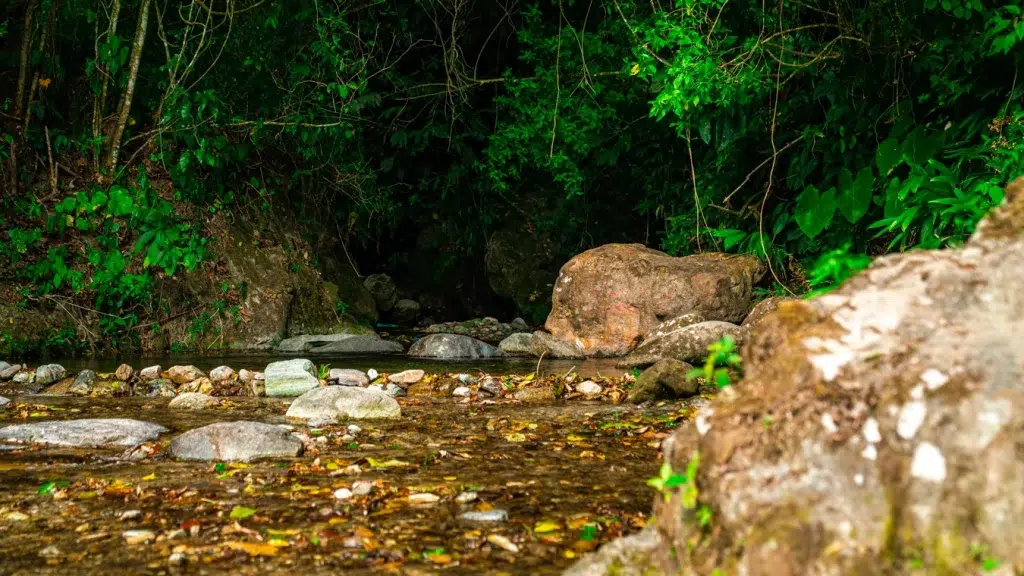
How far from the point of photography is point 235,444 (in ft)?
12.5

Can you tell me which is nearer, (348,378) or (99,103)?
(348,378)

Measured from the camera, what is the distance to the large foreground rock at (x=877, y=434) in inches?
59.3

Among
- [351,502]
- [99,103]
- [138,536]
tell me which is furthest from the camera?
[99,103]

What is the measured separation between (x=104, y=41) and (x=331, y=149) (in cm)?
276

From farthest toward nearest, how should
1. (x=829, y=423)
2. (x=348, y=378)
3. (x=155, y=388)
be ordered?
(x=348, y=378) → (x=155, y=388) → (x=829, y=423)

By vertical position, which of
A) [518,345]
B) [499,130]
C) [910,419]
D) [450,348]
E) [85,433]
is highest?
[499,130]

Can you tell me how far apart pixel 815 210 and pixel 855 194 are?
526 mm

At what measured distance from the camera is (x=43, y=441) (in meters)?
4.20

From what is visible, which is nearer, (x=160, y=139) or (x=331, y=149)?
(x=160, y=139)

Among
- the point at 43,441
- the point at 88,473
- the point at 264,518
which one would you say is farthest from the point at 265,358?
the point at 264,518

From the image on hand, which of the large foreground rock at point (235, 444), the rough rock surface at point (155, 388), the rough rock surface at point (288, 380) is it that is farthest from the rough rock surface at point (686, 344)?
the large foreground rock at point (235, 444)

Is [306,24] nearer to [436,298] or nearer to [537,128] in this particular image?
[537,128]

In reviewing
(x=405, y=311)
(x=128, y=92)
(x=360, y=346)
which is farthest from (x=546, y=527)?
(x=405, y=311)

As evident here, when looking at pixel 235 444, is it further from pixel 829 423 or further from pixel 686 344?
pixel 686 344
